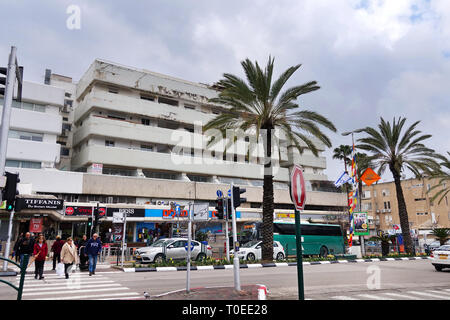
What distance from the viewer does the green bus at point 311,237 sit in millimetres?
28984

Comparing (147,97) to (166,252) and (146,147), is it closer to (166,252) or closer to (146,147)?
(146,147)

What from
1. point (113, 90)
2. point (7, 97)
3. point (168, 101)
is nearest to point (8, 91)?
point (7, 97)

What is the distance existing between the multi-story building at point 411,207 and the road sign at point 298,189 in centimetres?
6166

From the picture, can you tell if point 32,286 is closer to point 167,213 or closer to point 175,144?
point 167,213

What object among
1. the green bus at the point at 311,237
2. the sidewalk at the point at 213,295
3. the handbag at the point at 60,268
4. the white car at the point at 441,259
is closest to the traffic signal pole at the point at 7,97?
the handbag at the point at 60,268

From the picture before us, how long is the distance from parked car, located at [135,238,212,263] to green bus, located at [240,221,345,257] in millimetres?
7512

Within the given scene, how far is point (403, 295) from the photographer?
10.2m

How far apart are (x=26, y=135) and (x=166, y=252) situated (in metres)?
23.9

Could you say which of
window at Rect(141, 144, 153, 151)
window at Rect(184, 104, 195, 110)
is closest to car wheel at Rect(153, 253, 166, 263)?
window at Rect(141, 144, 153, 151)

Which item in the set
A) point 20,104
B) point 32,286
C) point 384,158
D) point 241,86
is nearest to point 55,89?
point 20,104

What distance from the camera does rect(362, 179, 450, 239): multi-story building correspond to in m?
63.3

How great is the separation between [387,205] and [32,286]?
7227cm

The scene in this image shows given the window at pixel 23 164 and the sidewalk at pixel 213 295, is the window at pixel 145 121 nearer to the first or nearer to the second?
the window at pixel 23 164
